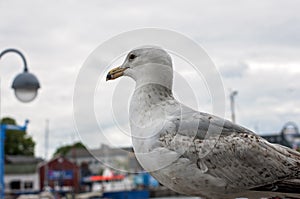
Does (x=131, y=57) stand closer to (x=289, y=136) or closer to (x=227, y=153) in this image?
(x=227, y=153)

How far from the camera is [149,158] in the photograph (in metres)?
3.73

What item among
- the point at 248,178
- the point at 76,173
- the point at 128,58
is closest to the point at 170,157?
the point at 248,178

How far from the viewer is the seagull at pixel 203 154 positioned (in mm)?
3695

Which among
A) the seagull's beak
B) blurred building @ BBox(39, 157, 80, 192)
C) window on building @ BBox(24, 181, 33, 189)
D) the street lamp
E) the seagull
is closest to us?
the seagull

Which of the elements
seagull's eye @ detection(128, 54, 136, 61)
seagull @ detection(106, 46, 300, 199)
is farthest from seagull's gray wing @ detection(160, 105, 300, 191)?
seagull's eye @ detection(128, 54, 136, 61)

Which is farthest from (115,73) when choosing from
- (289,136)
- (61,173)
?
(61,173)

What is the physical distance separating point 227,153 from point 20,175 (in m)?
87.9

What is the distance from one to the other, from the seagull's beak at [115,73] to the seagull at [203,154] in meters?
0.28

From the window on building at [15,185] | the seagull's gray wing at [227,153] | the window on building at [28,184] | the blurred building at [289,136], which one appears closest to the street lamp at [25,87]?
the seagull's gray wing at [227,153]

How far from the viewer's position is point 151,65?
3996mm

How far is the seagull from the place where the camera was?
3.70m

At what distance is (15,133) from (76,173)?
42.2 feet

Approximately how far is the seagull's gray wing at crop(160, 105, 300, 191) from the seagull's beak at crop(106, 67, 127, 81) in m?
0.56

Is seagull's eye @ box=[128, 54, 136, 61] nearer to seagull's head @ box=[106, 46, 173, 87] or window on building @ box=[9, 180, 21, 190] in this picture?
seagull's head @ box=[106, 46, 173, 87]
